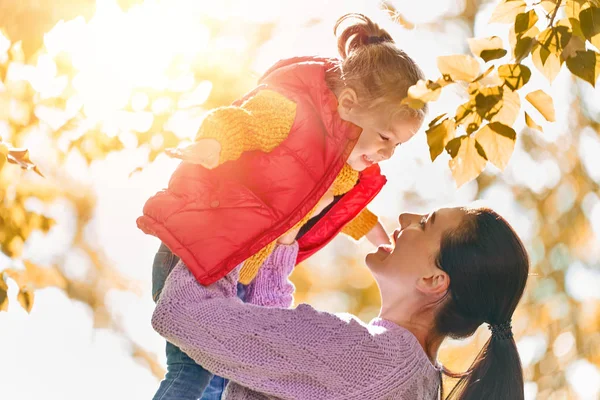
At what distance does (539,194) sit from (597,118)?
646mm

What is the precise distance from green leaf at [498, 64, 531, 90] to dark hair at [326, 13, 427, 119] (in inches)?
30.2

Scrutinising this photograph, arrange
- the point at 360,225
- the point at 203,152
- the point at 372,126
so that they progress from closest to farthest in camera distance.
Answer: the point at 203,152 → the point at 372,126 → the point at 360,225

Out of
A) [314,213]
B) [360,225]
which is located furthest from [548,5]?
[360,225]

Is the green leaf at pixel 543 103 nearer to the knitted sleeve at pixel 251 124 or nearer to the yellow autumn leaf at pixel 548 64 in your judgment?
the yellow autumn leaf at pixel 548 64

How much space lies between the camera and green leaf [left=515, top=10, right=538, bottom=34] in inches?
46.9

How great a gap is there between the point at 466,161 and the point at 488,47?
169mm

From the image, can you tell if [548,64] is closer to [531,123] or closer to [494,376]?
[531,123]

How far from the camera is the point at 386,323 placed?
1.82 metres

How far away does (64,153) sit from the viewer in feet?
12.2

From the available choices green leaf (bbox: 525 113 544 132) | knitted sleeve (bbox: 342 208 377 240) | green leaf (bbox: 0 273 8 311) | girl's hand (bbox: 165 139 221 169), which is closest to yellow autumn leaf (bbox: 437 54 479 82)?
green leaf (bbox: 525 113 544 132)

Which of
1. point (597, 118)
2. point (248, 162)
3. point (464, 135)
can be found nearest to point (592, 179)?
point (597, 118)

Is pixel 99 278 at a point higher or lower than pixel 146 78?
lower

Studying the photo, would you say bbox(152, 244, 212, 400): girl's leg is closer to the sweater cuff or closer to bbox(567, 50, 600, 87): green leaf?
the sweater cuff

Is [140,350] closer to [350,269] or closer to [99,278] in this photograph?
[99,278]
